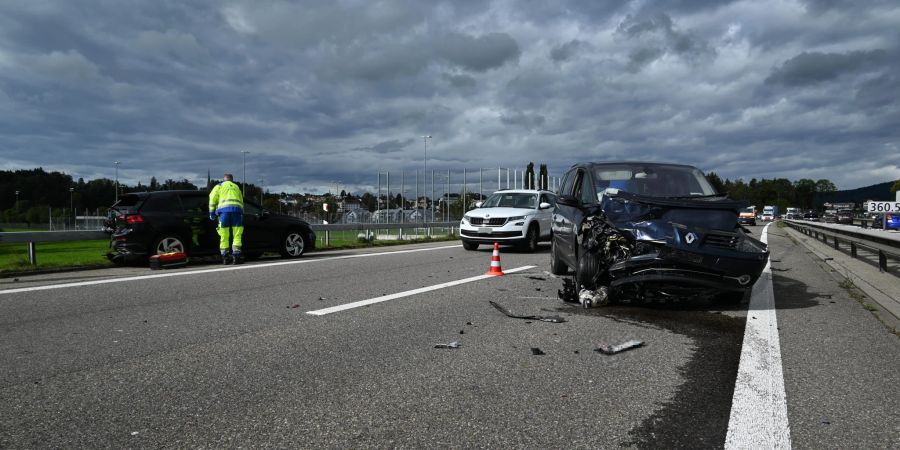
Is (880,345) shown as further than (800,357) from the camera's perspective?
Yes

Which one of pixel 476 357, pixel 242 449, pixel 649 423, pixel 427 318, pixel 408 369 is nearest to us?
pixel 242 449

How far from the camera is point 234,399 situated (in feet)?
11.5

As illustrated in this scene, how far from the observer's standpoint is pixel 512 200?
1677cm

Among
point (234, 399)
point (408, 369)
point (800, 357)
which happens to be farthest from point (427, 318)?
point (800, 357)

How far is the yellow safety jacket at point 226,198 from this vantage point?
11904 millimetres

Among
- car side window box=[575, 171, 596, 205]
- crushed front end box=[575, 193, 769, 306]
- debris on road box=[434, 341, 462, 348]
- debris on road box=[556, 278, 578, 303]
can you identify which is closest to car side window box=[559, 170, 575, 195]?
car side window box=[575, 171, 596, 205]

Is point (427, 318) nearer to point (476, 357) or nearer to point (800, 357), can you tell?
point (476, 357)

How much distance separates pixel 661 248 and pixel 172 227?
923 centimetres

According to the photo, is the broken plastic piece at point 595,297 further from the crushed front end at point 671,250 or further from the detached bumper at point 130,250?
the detached bumper at point 130,250

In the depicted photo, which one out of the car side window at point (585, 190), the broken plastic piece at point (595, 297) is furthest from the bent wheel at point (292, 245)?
the broken plastic piece at point (595, 297)

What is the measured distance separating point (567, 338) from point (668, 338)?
85 cm

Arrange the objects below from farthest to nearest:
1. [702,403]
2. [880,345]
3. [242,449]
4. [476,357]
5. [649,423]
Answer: [880,345]
[476,357]
[702,403]
[649,423]
[242,449]

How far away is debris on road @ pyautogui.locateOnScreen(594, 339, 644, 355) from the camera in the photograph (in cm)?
475

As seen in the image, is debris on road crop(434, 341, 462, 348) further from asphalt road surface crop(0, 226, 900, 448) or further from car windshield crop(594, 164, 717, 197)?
car windshield crop(594, 164, 717, 197)
